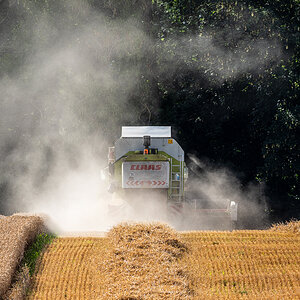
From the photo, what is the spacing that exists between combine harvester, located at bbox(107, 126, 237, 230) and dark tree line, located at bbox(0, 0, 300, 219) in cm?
320

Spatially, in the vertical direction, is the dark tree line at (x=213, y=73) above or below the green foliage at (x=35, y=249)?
above

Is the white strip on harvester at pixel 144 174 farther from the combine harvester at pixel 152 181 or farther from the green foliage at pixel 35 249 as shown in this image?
the green foliage at pixel 35 249

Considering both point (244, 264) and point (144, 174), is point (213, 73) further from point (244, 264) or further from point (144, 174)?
point (244, 264)

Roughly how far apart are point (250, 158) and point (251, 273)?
7097mm

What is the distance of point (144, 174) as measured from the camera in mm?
8328

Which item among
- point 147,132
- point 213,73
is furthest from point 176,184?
point 213,73

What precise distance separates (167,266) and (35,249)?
2.53m

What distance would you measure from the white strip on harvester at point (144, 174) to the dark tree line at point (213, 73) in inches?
164

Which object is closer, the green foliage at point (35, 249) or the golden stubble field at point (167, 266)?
the golden stubble field at point (167, 266)

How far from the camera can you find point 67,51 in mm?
12164

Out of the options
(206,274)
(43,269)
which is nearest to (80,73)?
(43,269)

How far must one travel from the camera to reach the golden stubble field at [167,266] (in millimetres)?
5340

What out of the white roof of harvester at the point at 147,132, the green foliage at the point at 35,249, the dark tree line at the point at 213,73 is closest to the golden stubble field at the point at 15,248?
the green foliage at the point at 35,249

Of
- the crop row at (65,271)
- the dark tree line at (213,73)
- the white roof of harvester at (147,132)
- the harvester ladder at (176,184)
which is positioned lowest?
the crop row at (65,271)
